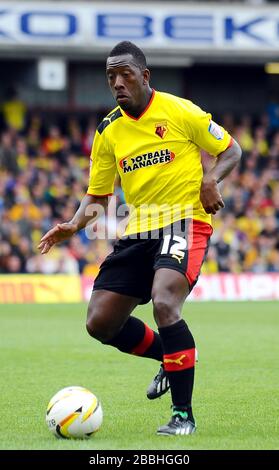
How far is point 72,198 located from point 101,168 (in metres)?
16.1

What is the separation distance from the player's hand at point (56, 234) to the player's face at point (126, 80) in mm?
963

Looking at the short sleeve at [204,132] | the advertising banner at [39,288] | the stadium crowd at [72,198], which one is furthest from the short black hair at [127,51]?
the stadium crowd at [72,198]

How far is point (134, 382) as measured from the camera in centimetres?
955

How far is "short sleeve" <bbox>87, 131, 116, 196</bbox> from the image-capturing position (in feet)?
24.7

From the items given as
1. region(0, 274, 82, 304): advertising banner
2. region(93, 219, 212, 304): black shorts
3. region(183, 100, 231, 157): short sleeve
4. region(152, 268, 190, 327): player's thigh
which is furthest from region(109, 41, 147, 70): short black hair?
region(0, 274, 82, 304): advertising banner

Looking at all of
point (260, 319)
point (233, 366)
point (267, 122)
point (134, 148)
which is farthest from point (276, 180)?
point (134, 148)

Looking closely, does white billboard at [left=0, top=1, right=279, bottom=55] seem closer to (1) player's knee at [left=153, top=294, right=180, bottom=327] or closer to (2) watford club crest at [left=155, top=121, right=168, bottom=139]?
(2) watford club crest at [left=155, top=121, right=168, bottom=139]

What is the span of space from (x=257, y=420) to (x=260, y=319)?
9.94 metres

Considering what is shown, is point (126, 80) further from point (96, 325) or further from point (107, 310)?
point (96, 325)

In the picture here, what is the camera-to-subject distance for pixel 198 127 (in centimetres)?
717

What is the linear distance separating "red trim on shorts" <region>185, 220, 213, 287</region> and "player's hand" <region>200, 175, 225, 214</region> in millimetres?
230

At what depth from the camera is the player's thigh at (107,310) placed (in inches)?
286

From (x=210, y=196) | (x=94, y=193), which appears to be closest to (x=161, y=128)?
(x=210, y=196)
